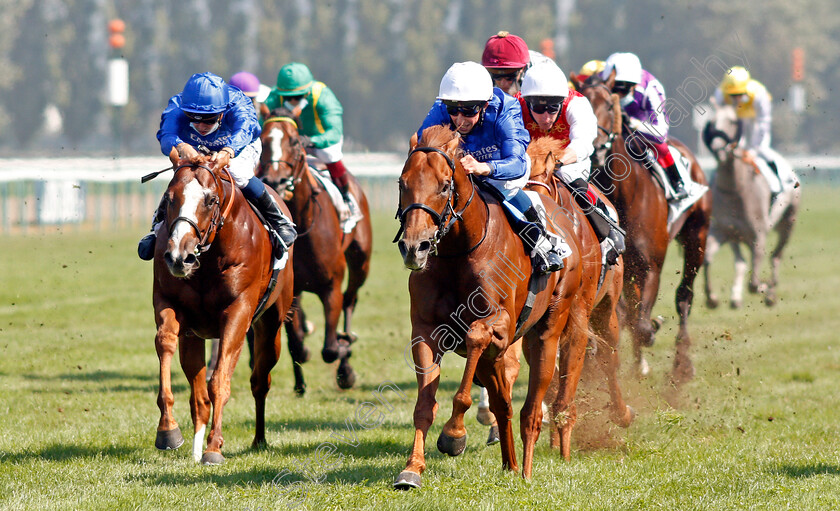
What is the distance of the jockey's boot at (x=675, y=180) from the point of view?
29.4 feet

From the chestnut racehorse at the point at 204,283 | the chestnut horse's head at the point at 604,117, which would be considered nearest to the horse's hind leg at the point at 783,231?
the chestnut horse's head at the point at 604,117

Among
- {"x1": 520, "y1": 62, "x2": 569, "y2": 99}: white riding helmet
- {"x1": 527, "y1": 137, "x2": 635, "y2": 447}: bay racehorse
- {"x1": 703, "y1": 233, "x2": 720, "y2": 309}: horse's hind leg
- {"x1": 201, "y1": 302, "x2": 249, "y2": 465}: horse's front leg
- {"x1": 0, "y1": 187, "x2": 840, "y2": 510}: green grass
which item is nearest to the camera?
{"x1": 0, "y1": 187, "x2": 840, "y2": 510}: green grass

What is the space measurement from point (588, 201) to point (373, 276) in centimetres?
1046

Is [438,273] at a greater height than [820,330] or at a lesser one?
greater

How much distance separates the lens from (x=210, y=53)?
54281 millimetres

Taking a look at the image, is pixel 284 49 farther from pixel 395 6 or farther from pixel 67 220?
pixel 67 220

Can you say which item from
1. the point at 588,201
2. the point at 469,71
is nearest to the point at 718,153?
the point at 588,201

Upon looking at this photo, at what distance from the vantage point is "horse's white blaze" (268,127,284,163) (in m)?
7.84

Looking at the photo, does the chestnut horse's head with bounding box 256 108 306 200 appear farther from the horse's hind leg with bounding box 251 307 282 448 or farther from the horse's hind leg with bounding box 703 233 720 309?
the horse's hind leg with bounding box 703 233 720 309

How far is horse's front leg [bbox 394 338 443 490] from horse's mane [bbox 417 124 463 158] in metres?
0.90

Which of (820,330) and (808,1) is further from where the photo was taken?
(808,1)

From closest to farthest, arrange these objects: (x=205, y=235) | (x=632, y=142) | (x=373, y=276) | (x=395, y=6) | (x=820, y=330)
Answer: (x=205, y=235) < (x=632, y=142) < (x=820, y=330) < (x=373, y=276) < (x=395, y=6)

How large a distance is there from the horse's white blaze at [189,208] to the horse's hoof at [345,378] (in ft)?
11.4

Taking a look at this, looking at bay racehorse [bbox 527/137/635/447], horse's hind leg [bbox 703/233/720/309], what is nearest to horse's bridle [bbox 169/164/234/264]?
bay racehorse [bbox 527/137/635/447]
